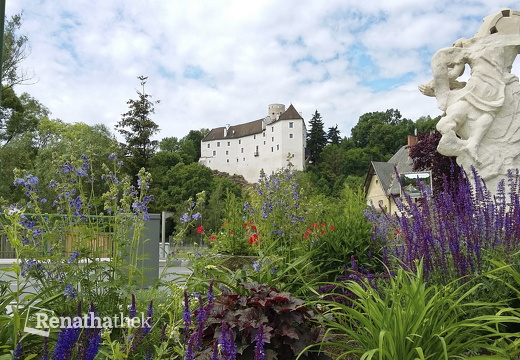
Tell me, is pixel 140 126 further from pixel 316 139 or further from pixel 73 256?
pixel 316 139

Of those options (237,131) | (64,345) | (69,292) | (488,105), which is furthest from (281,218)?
(237,131)

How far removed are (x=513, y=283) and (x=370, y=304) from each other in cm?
105

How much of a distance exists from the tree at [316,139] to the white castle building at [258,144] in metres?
1.49

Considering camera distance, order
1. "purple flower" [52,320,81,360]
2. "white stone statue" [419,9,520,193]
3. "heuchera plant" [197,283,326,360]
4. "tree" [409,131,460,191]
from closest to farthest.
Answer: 1. "purple flower" [52,320,81,360]
2. "heuchera plant" [197,283,326,360]
3. "white stone statue" [419,9,520,193]
4. "tree" [409,131,460,191]

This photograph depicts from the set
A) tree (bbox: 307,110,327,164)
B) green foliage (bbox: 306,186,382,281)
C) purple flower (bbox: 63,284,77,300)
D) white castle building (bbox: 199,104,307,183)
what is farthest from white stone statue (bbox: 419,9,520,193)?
tree (bbox: 307,110,327,164)

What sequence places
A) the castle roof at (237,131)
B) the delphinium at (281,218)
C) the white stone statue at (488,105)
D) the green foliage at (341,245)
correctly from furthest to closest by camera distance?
1. the castle roof at (237,131)
2. the white stone statue at (488,105)
3. the delphinium at (281,218)
4. the green foliage at (341,245)

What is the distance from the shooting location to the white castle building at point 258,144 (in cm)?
7319

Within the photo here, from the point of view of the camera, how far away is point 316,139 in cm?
7606

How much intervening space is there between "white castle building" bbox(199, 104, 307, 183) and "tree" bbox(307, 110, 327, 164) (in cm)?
149

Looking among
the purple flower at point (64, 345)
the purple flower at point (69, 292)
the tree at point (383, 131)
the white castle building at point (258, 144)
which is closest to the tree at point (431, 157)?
the purple flower at point (69, 292)

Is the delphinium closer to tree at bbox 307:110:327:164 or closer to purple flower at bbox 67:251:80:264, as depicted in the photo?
purple flower at bbox 67:251:80:264

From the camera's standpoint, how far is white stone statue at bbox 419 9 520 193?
6.56 m

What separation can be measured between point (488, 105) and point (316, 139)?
70.0 m

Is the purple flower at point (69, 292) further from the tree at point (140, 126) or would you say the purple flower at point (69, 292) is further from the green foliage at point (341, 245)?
the tree at point (140, 126)
